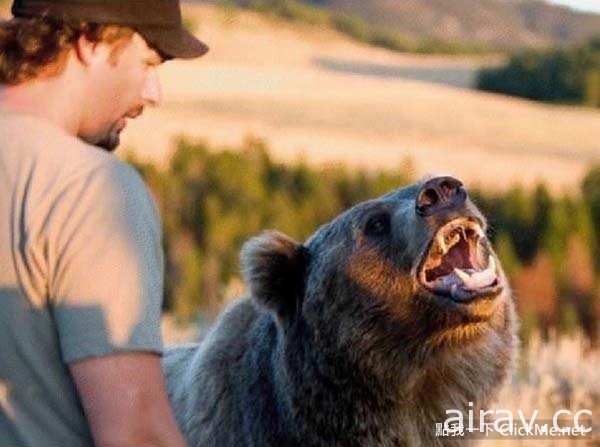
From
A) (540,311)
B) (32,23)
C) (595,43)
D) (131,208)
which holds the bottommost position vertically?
(595,43)

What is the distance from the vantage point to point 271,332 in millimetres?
5609

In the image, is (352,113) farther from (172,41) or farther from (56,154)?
(56,154)

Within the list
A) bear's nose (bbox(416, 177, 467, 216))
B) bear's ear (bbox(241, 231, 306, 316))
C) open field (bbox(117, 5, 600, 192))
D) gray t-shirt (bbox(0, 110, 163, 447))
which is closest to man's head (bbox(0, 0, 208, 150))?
gray t-shirt (bbox(0, 110, 163, 447))

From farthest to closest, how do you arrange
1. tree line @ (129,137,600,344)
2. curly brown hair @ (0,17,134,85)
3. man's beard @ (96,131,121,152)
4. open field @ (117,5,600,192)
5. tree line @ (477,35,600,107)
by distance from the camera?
tree line @ (477,35,600,107) → open field @ (117,5,600,192) → tree line @ (129,137,600,344) → man's beard @ (96,131,121,152) → curly brown hair @ (0,17,134,85)

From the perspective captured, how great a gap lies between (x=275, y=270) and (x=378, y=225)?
38 centimetres

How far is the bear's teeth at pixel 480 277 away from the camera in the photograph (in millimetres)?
5059

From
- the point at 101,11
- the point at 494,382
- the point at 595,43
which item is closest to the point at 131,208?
the point at 101,11

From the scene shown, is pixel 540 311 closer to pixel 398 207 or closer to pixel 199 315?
pixel 199 315

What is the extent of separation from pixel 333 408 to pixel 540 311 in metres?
10.2

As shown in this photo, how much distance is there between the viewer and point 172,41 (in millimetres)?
4051

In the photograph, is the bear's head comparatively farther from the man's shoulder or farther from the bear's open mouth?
the man's shoulder

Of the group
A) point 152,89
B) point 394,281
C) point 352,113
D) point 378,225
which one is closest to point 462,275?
point 394,281

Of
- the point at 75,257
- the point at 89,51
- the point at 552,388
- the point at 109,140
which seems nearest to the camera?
the point at 75,257

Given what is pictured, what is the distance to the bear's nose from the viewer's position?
4.96 metres
